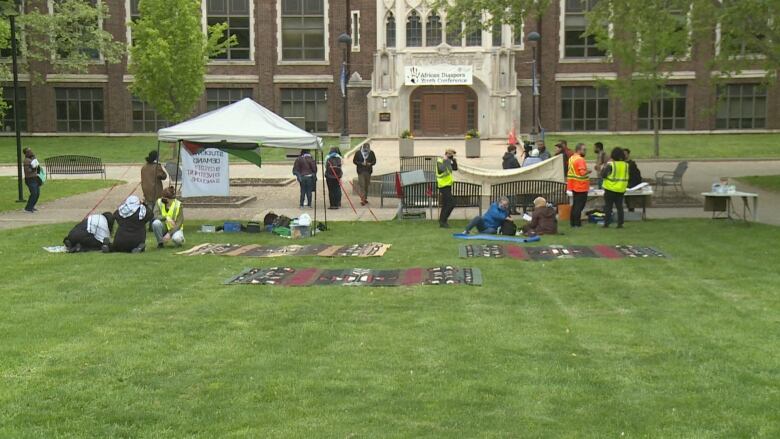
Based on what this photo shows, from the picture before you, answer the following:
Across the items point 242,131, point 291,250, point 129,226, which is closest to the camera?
point 129,226

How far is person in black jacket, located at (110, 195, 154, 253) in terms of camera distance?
15352 mm

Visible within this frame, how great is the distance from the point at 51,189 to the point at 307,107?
2777cm

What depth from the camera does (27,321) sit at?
988 centimetres

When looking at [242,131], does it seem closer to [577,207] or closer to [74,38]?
[577,207]

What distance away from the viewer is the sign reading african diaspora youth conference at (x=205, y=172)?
21.6 m

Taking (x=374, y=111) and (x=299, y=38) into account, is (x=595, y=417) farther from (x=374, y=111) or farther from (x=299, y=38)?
(x=299, y=38)

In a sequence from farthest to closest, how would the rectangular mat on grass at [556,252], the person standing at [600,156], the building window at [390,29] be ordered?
1. the building window at [390,29]
2. the person standing at [600,156]
3. the rectangular mat on grass at [556,252]

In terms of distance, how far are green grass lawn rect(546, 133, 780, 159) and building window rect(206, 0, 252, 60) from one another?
64.0 ft

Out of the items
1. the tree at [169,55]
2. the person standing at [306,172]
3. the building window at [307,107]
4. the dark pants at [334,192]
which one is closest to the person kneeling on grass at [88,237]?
the person standing at [306,172]

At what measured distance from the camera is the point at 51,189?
91.0 feet

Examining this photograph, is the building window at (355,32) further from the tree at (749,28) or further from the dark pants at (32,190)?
the dark pants at (32,190)

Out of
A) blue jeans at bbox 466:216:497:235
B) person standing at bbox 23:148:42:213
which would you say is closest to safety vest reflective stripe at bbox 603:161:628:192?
blue jeans at bbox 466:216:497:235

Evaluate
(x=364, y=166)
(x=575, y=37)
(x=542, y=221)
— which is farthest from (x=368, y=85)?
(x=542, y=221)

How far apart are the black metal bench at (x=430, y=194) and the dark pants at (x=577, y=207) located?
9.38ft
